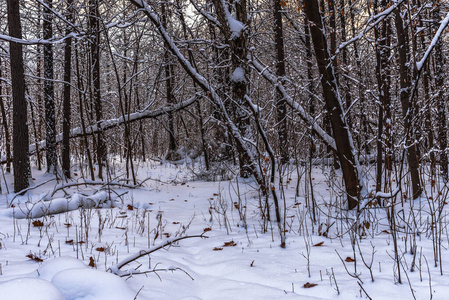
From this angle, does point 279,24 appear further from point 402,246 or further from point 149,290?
point 149,290

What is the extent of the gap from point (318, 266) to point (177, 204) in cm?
415

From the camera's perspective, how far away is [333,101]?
515 centimetres

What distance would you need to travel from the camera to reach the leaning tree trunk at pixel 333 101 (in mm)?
5035

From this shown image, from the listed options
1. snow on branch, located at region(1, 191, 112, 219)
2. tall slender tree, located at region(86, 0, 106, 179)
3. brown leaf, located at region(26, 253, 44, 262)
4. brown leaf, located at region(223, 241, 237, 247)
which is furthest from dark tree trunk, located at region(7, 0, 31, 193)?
brown leaf, located at region(223, 241, 237, 247)

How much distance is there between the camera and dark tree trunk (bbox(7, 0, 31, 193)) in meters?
7.34

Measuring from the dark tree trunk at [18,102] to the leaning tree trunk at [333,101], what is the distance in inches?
242

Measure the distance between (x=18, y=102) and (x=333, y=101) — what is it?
6552 millimetres

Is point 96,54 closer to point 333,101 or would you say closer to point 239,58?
point 239,58

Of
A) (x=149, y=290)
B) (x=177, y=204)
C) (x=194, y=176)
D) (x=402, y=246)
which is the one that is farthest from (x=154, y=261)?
(x=194, y=176)

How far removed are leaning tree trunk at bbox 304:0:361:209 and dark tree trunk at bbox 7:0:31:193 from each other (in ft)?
20.2

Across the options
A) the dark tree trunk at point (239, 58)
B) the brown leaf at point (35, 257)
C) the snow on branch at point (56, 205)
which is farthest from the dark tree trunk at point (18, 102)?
the brown leaf at point (35, 257)

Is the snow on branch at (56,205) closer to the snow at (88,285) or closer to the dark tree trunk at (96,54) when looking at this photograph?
the dark tree trunk at (96,54)

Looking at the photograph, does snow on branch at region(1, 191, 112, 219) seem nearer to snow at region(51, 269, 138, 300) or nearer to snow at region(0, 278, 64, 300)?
snow at region(51, 269, 138, 300)

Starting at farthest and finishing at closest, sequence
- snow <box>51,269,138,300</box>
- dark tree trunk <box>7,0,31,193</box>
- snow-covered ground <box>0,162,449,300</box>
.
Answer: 1. dark tree trunk <box>7,0,31,193</box>
2. snow-covered ground <box>0,162,449,300</box>
3. snow <box>51,269,138,300</box>
